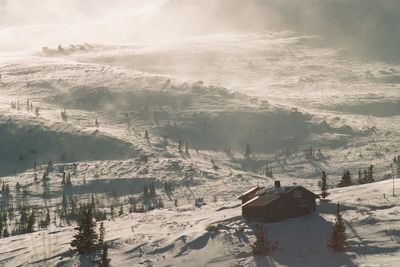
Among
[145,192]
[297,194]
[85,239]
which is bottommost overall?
[145,192]

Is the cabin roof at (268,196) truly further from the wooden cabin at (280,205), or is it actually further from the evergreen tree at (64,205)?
the evergreen tree at (64,205)

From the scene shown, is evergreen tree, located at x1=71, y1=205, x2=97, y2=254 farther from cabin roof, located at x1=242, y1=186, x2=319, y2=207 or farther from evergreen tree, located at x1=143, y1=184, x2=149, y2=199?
evergreen tree, located at x1=143, y1=184, x2=149, y2=199

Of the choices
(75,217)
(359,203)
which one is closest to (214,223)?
(359,203)

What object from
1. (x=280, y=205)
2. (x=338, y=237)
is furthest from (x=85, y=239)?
(x=338, y=237)

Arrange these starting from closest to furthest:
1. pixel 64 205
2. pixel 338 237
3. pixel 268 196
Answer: pixel 338 237
pixel 268 196
pixel 64 205

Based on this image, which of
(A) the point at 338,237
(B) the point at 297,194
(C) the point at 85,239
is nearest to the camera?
(A) the point at 338,237

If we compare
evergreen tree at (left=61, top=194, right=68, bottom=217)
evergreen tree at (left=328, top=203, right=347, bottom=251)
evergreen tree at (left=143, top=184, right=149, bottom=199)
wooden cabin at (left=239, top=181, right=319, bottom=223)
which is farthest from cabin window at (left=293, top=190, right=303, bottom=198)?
evergreen tree at (left=143, top=184, right=149, bottom=199)

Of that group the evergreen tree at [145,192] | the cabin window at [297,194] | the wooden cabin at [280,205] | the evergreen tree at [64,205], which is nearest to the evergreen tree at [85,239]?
the wooden cabin at [280,205]

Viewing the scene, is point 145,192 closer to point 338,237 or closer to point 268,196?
point 268,196

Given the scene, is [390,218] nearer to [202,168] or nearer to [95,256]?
[95,256]
